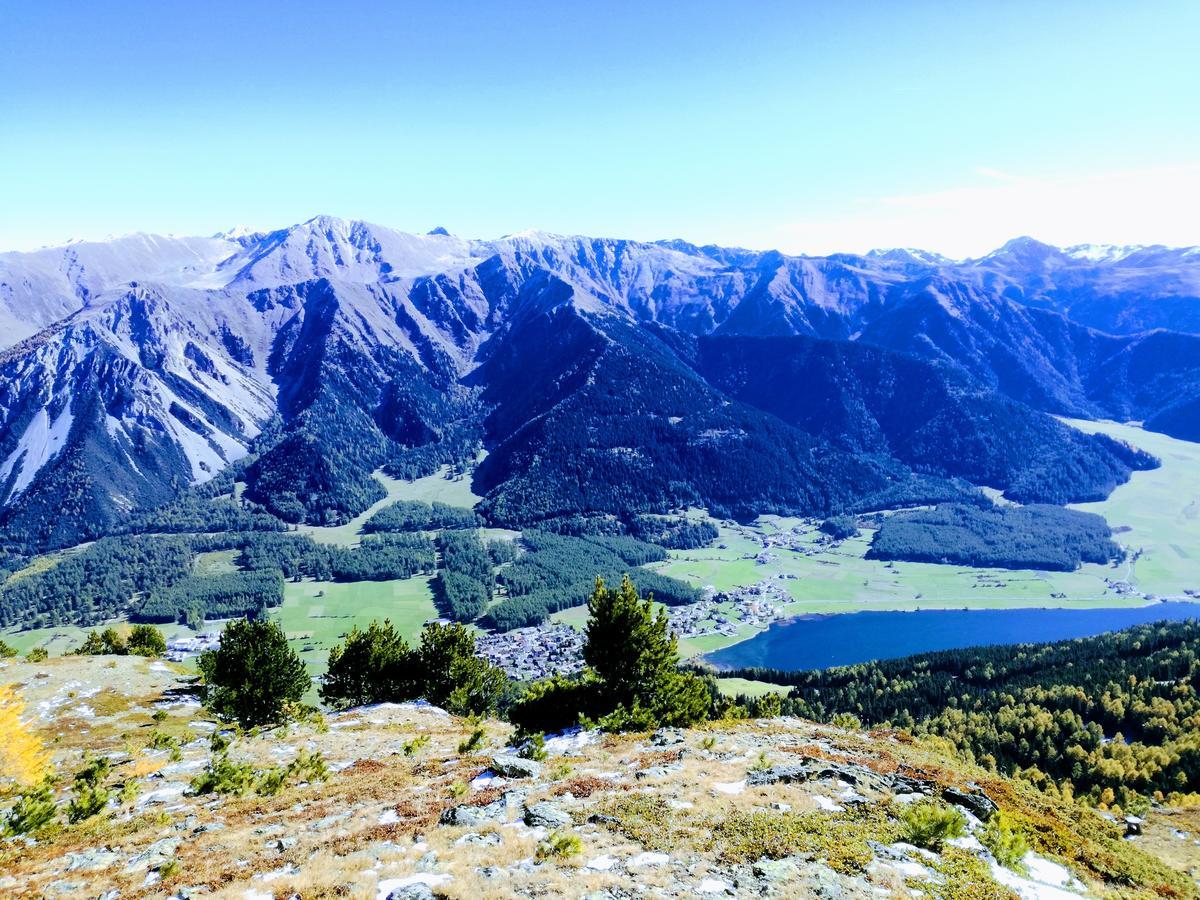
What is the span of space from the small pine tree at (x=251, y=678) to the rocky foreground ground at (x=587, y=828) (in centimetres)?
1716

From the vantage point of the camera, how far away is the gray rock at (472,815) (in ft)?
88.7

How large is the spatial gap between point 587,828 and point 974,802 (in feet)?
57.3

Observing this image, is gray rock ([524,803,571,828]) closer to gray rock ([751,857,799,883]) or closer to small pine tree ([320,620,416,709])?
gray rock ([751,857,799,883])

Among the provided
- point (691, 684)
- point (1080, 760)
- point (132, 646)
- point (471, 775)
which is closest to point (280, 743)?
point (471, 775)

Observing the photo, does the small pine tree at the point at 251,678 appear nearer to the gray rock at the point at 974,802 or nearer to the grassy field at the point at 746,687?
the gray rock at the point at 974,802

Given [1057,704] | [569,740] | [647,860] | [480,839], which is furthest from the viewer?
[1057,704]

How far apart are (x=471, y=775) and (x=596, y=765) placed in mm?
7071

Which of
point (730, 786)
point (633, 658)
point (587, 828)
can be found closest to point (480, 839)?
point (587, 828)

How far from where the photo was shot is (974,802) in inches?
1137

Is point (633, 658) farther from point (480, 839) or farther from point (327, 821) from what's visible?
point (480, 839)

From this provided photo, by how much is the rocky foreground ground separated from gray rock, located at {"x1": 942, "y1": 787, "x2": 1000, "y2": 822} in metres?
0.09

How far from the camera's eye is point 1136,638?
15750 cm

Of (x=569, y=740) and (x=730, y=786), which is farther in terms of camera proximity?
(x=569, y=740)

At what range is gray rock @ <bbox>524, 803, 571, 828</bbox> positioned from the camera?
87.1 feet
